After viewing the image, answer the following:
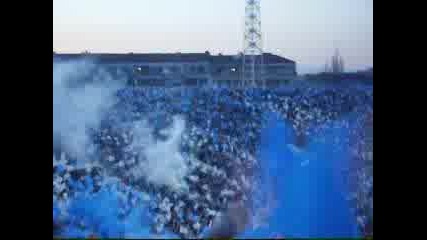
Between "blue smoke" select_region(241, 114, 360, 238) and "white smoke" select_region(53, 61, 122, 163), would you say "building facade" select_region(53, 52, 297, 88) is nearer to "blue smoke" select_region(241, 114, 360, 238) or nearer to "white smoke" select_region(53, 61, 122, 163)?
"white smoke" select_region(53, 61, 122, 163)

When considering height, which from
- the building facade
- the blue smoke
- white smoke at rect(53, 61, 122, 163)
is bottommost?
the blue smoke

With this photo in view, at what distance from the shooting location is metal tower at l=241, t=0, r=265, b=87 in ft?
10.2

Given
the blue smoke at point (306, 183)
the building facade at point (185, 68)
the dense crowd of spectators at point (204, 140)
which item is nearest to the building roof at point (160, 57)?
the building facade at point (185, 68)

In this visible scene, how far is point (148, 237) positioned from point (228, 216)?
1.15 ft

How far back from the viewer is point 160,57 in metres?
3.09

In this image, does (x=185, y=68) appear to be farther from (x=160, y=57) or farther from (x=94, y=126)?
(x=94, y=126)

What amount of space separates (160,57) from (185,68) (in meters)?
0.12

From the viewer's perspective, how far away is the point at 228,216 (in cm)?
304

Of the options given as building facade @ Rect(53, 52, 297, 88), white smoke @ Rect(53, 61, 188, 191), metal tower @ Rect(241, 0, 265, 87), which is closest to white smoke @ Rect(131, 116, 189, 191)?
white smoke @ Rect(53, 61, 188, 191)

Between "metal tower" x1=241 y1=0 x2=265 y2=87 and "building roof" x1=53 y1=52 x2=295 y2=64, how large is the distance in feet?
0.12

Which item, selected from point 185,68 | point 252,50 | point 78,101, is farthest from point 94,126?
point 252,50

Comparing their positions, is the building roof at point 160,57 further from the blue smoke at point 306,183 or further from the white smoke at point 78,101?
the blue smoke at point 306,183

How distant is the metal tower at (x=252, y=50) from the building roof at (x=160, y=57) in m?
0.04

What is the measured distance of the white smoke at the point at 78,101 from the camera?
3.04 m
